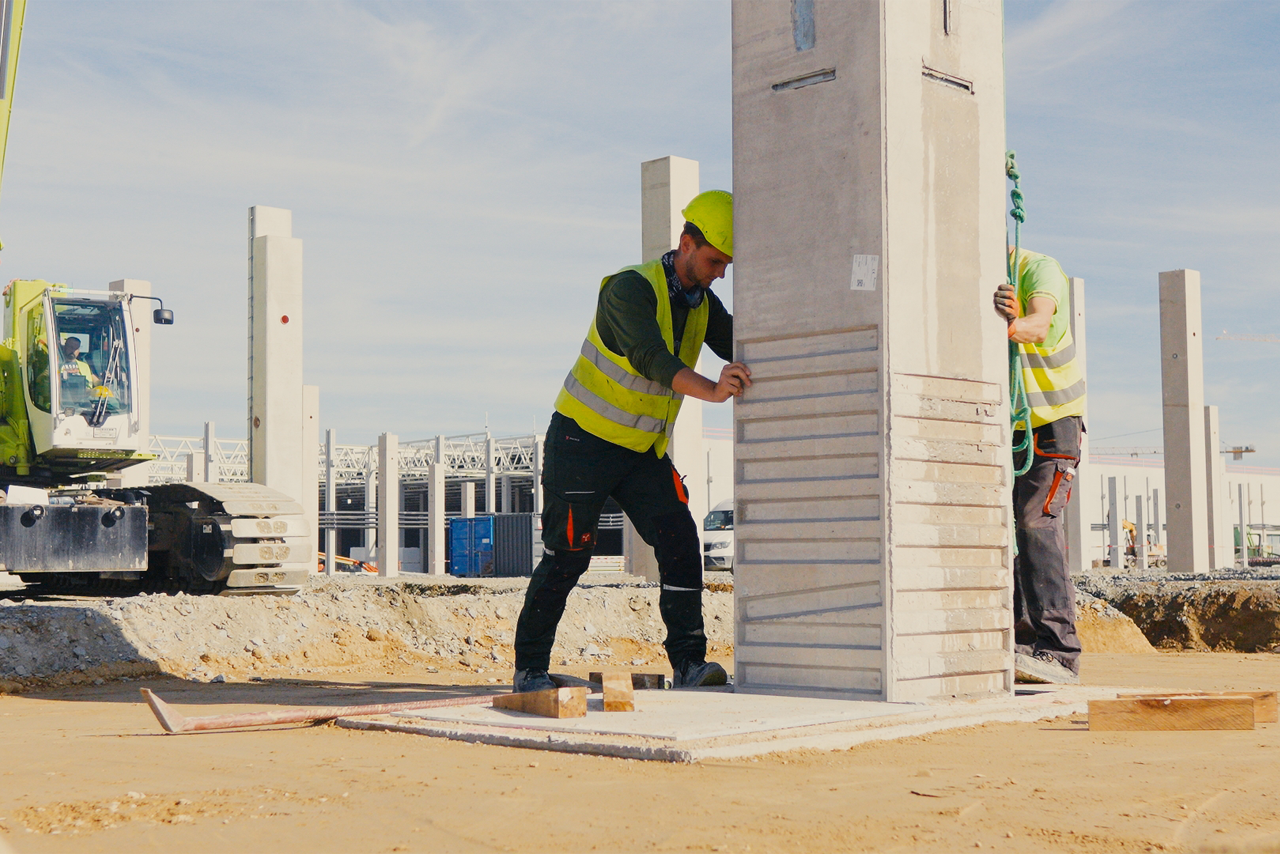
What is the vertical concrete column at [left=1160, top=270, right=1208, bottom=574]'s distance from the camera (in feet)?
45.5

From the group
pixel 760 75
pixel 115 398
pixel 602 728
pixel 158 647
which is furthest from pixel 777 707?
pixel 115 398

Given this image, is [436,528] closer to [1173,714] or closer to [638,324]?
[638,324]

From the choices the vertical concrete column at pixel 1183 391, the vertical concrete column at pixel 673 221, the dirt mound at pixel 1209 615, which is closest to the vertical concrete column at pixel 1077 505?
the vertical concrete column at pixel 1183 391

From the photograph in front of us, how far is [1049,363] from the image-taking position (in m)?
5.62

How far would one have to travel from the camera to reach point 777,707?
4340mm

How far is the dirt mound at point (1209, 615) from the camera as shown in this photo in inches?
Result: 403

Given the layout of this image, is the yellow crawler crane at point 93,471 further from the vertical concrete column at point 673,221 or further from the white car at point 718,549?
the white car at point 718,549

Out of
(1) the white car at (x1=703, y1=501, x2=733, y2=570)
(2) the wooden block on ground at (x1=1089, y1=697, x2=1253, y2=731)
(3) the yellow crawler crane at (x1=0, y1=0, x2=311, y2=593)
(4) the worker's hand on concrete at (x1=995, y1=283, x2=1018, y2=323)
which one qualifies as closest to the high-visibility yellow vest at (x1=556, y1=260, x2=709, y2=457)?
(4) the worker's hand on concrete at (x1=995, y1=283, x2=1018, y2=323)

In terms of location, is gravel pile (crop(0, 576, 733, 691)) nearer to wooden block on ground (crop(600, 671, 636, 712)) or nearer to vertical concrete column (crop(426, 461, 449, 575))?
wooden block on ground (crop(600, 671, 636, 712))

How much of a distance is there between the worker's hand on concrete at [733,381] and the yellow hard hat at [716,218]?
554mm

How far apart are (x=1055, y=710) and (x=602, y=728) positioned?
1.79 meters

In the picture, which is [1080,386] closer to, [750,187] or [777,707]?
[750,187]

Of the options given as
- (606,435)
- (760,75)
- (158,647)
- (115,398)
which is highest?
(760,75)

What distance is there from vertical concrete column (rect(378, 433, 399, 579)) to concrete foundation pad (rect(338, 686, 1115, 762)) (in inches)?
599
